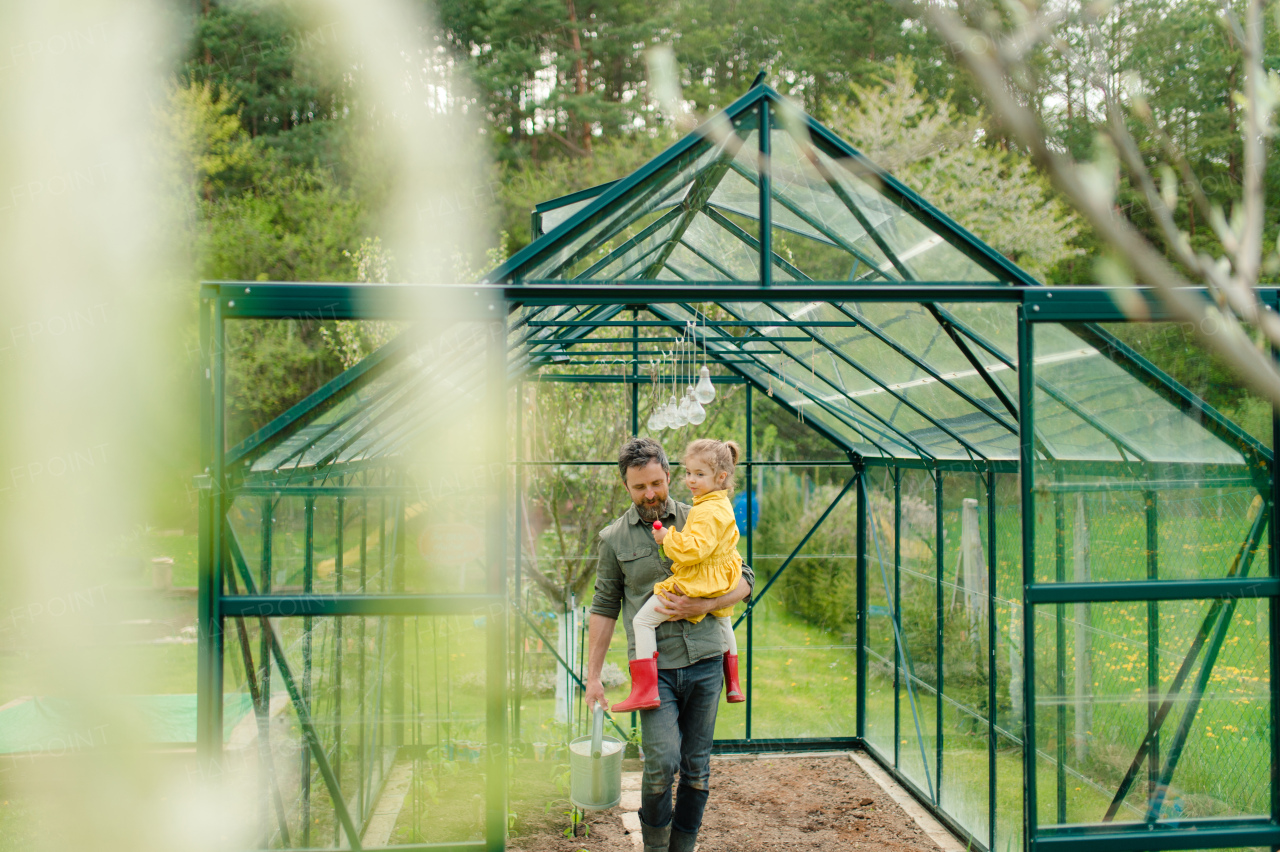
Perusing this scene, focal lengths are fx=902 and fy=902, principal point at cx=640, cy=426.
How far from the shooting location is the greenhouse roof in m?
2.91

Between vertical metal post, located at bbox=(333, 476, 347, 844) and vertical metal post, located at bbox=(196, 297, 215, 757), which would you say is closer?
vertical metal post, located at bbox=(196, 297, 215, 757)

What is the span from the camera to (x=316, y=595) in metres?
2.80

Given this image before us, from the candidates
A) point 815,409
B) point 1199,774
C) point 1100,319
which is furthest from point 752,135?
point 815,409

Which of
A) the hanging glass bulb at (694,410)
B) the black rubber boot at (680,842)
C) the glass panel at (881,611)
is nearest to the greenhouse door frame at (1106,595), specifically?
the black rubber boot at (680,842)

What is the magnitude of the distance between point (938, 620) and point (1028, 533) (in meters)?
2.35

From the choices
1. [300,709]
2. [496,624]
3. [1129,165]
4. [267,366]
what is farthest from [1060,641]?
[267,366]

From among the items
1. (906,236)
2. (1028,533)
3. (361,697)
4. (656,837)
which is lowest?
(656,837)

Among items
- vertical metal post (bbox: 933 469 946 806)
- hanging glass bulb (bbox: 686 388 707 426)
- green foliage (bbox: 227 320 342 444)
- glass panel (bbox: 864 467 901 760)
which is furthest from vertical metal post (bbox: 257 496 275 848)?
green foliage (bbox: 227 320 342 444)

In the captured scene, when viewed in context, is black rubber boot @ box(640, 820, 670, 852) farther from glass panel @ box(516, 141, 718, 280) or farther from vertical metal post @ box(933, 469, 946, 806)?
vertical metal post @ box(933, 469, 946, 806)

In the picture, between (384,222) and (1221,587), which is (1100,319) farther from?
(384,222)

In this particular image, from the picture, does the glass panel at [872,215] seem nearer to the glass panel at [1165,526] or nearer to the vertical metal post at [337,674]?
the glass panel at [1165,526]

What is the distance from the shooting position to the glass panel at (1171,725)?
302 cm

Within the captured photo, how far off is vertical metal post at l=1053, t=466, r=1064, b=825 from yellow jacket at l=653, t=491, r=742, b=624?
1162 mm

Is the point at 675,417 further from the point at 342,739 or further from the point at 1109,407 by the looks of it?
the point at 342,739
